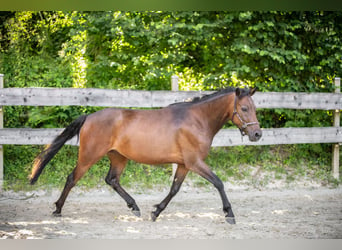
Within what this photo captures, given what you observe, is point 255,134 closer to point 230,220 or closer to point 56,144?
point 230,220

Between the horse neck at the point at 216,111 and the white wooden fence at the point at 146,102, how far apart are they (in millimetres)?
1387

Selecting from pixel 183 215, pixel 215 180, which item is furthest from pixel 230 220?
pixel 183 215

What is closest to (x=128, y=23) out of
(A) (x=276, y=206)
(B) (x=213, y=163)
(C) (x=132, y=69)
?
(C) (x=132, y=69)

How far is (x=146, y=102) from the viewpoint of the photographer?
6.16 meters

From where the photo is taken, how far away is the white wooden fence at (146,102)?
5969 mm

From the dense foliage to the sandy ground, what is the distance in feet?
5.24

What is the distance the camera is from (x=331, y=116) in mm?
7641

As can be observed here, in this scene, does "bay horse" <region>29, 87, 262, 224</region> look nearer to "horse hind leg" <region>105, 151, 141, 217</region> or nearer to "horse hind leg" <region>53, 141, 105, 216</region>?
"horse hind leg" <region>53, 141, 105, 216</region>

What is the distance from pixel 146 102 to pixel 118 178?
1405 millimetres

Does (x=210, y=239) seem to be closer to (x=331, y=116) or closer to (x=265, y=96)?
(x=265, y=96)

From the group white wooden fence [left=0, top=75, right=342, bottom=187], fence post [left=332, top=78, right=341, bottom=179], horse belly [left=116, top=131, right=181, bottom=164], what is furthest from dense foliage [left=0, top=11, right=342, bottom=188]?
horse belly [left=116, top=131, right=181, bottom=164]

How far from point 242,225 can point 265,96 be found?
2.44 meters

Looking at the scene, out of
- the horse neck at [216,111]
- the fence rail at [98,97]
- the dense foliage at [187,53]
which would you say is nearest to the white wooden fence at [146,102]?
the fence rail at [98,97]

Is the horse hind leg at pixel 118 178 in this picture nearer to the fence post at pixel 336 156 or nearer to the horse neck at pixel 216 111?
the horse neck at pixel 216 111
